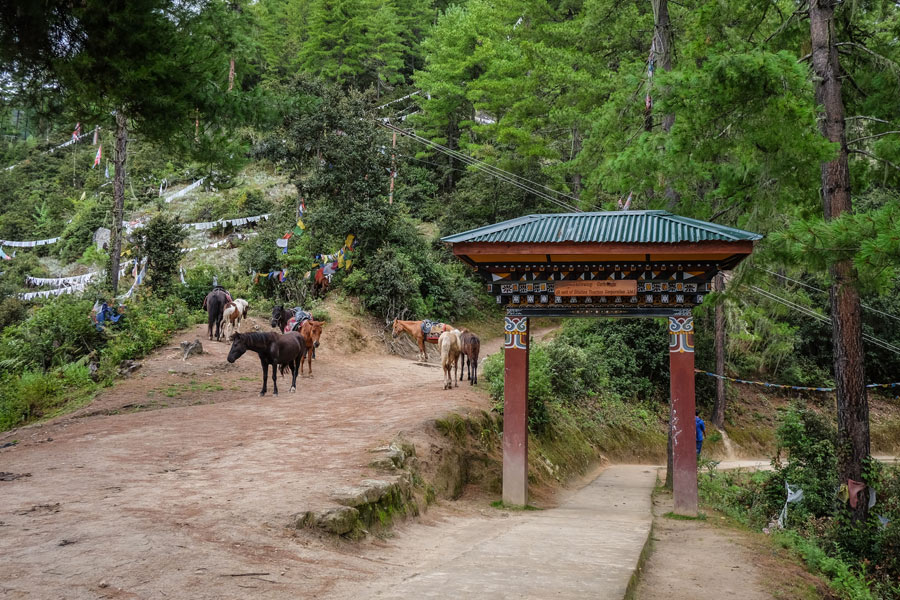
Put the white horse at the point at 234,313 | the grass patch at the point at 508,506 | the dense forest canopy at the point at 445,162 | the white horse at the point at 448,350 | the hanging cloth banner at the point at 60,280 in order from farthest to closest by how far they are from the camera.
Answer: the hanging cloth banner at the point at 60,280 < the white horse at the point at 234,313 < the white horse at the point at 448,350 < the grass patch at the point at 508,506 < the dense forest canopy at the point at 445,162

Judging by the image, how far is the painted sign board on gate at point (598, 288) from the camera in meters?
11.1

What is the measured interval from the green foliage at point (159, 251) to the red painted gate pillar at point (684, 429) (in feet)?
65.4

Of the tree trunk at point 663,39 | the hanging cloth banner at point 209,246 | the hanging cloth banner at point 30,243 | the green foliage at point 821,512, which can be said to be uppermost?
the tree trunk at point 663,39

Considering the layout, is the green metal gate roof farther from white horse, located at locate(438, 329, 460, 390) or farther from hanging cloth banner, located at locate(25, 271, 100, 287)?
hanging cloth banner, located at locate(25, 271, 100, 287)

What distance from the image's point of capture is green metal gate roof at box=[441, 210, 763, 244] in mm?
10180

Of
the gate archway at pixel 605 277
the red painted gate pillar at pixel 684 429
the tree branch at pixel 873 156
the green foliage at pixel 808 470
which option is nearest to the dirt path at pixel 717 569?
the red painted gate pillar at pixel 684 429

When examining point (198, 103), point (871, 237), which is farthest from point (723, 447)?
point (198, 103)

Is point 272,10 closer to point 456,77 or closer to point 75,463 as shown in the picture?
point 456,77

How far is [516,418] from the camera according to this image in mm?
11266

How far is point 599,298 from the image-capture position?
37.4 ft

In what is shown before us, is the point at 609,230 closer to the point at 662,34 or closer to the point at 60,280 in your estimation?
the point at 662,34

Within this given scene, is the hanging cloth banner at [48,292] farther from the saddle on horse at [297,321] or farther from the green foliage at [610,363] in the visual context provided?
the green foliage at [610,363]

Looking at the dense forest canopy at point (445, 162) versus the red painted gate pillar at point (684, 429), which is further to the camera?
the red painted gate pillar at point (684, 429)

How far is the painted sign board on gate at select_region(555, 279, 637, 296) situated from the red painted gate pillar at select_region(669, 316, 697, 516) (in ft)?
3.70
